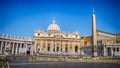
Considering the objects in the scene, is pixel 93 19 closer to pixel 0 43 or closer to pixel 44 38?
pixel 0 43

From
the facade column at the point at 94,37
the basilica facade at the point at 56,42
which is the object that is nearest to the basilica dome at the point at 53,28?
the basilica facade at the point at 56,42

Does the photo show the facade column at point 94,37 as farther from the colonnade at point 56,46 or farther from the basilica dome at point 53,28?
the basilica dome at point 53,28

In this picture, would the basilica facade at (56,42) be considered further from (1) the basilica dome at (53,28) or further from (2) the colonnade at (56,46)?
(1) the basilica dome at (53,28)

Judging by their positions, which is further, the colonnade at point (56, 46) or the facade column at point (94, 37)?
the colonnade at point (56, 46)

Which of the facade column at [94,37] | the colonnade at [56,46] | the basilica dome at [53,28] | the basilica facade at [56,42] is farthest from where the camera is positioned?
the basilica dome at [53,28]

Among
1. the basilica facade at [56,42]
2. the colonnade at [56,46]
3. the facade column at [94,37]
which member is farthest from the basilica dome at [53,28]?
the facade column at [94,37]

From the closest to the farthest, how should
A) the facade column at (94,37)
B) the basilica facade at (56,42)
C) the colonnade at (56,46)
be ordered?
the facade column at (94,37)
the colonnade at (56,46)
the basilica facade at (56,42)

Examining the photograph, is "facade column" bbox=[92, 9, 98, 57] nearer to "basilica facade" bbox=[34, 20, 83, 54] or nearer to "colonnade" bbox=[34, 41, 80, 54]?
"basilica facade" bbox=[34, 20, 83, 54]

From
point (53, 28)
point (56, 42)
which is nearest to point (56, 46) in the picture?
point (56, 42)

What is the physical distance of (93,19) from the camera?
2077 cm

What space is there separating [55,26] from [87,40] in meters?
9.38

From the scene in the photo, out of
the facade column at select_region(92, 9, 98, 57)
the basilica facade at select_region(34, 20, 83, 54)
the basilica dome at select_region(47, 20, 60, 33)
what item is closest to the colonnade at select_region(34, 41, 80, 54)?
the basilica facade at select_region(34, 20, 83, 54)

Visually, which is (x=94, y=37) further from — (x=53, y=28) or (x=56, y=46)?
(x=53, y=28)

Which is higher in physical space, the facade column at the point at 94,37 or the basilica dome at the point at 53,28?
the basilica dome at the point at 53,28
